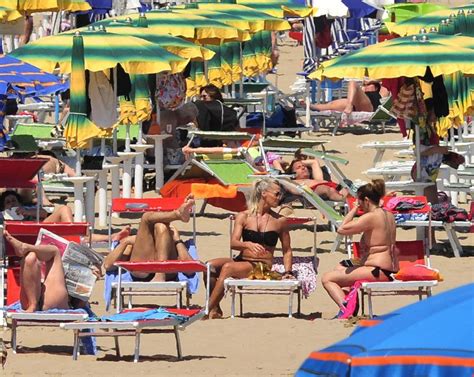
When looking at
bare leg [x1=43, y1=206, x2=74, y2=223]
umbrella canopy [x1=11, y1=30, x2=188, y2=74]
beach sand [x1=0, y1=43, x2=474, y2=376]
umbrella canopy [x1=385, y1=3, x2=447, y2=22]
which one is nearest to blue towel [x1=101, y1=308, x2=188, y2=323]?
beach sand [x1=0, y1=43, x2=474, y2=376]

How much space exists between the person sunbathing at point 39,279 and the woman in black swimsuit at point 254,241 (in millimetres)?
1424

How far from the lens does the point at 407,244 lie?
444 inches

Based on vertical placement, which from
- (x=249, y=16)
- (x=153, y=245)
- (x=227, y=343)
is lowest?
(x=227, y=343)

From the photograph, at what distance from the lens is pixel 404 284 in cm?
1051

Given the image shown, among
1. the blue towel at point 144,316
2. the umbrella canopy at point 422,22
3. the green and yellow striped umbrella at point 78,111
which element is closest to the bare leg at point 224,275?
the blue towel at point 144,316

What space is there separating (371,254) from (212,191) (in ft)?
12.7

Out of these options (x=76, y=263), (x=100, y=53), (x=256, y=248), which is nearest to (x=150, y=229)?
(x=256, y=248)

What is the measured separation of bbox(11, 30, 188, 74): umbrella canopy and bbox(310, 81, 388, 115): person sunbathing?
720 cm

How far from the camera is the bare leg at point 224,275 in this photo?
10.8 metres

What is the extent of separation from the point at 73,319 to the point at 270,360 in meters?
1.06

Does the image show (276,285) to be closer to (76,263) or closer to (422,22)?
(76,263)

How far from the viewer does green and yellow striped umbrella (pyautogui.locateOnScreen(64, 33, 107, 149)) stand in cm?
1355

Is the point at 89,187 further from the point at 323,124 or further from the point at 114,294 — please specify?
the point at 323,124

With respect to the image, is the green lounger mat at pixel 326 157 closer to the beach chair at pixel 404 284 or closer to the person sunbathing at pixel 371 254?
the beach chair at pixel 404 284
